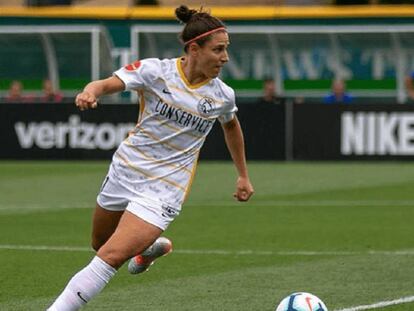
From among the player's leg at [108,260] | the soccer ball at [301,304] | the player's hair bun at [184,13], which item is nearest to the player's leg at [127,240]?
the player's leg at [108,260]

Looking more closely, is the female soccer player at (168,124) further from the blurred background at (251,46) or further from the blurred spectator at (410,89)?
the blurred background at (251,46)

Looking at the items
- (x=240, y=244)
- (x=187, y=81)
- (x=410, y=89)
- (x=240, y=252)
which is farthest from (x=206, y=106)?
(x=410, y=89)

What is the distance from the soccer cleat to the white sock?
1849 mm

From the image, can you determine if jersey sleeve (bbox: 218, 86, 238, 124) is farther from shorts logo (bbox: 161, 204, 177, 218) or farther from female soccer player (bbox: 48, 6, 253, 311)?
shorts logo (bbox: 161, 204, 177, 218)

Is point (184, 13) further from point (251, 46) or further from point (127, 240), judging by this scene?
point (251, 46)

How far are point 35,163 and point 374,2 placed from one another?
551 inches

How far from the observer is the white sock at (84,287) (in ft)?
26.9

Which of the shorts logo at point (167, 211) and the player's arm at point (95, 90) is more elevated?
the player's arm at point (95, 90)

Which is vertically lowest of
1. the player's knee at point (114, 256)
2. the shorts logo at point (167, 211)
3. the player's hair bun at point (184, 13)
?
the player's knee at point (114, 256)

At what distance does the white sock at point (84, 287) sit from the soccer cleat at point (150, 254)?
6.07ft

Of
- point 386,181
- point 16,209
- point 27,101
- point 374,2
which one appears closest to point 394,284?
point 16,209

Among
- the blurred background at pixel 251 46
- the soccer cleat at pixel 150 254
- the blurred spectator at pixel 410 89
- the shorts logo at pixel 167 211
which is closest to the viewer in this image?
the shorts logo at pixel 167 211

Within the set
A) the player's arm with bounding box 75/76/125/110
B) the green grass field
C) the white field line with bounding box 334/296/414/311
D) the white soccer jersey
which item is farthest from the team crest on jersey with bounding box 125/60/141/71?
the white field line with bounding box 334/296/414/311

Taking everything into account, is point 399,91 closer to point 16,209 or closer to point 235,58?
point 235,58
